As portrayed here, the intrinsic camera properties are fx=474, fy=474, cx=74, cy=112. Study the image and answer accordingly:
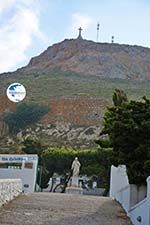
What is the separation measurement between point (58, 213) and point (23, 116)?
5863cm

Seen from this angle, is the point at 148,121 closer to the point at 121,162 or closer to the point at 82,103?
the point at 121,162

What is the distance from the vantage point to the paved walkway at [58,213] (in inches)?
450

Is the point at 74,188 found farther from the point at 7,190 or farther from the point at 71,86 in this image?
the point at 71,86

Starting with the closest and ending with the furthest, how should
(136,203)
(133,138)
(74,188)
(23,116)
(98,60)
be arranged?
(133,138)
(136,203)
(74,188)
(23,116)
(98,60)

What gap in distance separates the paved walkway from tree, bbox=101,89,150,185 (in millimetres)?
1466

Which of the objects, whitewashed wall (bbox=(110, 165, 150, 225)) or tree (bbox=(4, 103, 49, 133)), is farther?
tree (bbox=(4, 103, 49, 133))

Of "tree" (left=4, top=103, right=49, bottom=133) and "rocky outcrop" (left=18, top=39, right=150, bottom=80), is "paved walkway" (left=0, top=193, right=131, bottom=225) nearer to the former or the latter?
"tree" (left=4, top=103, right=49, bottom=133)

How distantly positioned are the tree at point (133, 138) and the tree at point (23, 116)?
55.1m

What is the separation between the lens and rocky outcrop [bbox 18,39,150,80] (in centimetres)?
11906

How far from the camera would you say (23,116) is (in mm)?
71125

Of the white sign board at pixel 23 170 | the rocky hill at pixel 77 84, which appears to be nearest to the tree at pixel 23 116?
the rocky hill at pixel 77 84

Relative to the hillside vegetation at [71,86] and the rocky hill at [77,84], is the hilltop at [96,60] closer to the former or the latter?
the rocky hill at [77,84]

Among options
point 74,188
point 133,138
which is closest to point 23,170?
point 74,188

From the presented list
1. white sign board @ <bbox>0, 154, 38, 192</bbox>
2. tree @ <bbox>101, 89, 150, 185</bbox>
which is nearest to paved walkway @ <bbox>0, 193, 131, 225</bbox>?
tree @ <bbox>101, 89, 150, 185</bbox>
